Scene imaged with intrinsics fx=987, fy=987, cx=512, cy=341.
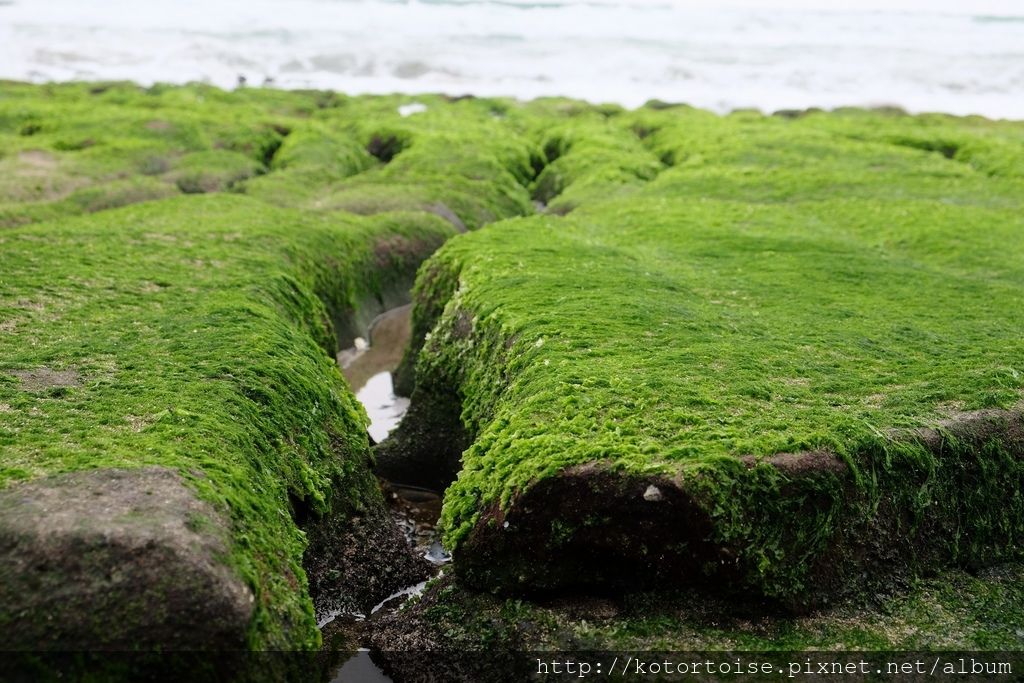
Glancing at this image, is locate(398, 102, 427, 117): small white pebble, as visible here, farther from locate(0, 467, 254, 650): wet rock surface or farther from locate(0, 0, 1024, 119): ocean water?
locate(0, 467, 254, 650): wet rock surface

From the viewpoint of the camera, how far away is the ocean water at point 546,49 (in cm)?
6525

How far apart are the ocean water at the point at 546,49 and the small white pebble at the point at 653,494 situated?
5490 cm

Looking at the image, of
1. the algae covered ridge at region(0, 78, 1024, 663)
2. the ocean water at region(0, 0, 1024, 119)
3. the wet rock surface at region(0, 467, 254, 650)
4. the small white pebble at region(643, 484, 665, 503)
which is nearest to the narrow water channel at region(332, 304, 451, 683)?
the algae covered ridge at region(0, 78, 1024, 663)

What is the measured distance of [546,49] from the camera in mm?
76062

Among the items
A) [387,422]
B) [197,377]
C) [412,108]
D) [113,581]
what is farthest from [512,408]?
[412,108]

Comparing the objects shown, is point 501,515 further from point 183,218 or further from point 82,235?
point 183,218

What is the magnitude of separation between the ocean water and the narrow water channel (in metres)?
45.2

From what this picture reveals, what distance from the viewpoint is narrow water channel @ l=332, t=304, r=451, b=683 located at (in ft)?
30.3

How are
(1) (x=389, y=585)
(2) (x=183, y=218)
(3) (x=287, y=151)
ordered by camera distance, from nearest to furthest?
(1) (x=389, y=585), (2) (x=183, y=218), (3) (x=287, y=151)

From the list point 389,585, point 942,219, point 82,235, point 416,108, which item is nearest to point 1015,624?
point 389,585

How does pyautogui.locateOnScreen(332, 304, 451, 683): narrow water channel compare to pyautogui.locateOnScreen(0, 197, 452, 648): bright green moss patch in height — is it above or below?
below

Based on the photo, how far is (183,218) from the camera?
736 inches

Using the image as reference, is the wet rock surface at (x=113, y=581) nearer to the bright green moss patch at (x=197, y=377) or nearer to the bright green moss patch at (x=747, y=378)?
the bright green moss patch at (x=197, y=377)

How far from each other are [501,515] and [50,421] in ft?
13.7
